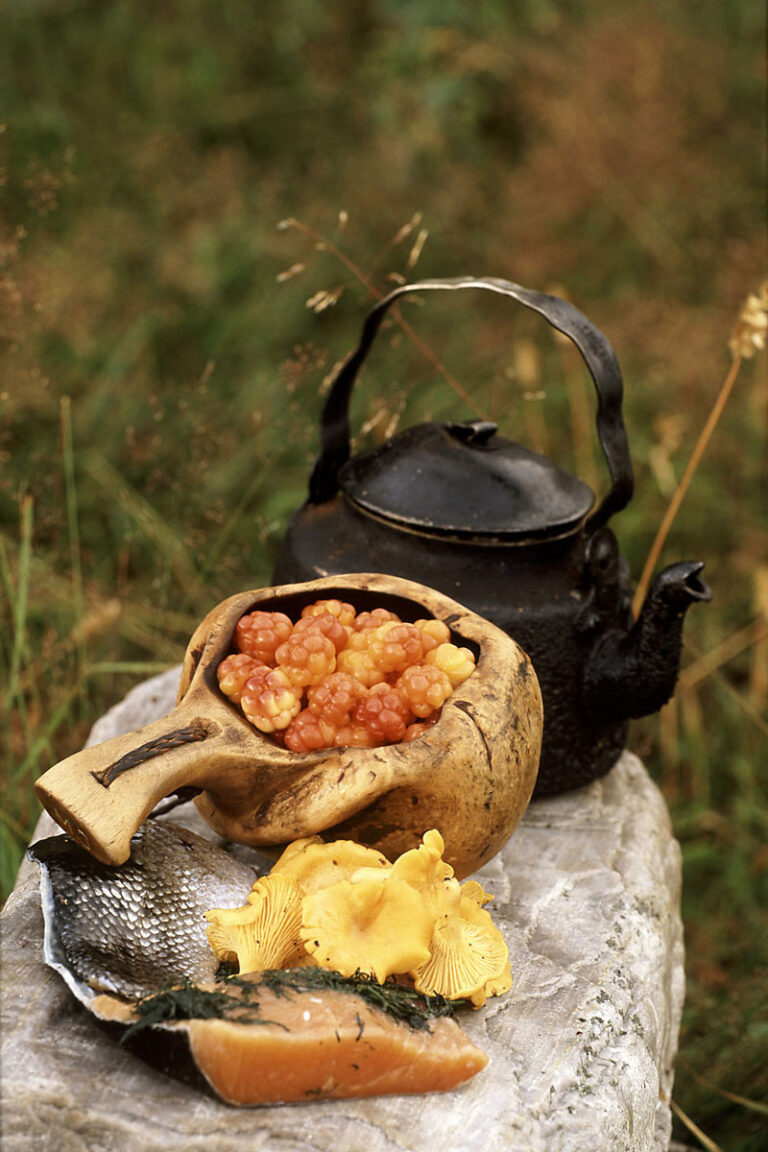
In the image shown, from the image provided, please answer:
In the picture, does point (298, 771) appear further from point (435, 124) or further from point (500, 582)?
point (435, 124)

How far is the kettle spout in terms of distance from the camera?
2.00 m

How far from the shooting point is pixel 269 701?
1670mm

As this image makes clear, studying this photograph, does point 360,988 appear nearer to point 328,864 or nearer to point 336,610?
point 328,864

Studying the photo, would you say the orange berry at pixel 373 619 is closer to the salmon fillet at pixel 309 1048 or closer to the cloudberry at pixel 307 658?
the cloudberry at pixel 307 658

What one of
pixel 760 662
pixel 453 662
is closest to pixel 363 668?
pixel 453 662

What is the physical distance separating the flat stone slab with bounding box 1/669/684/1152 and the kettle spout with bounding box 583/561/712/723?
0.28m

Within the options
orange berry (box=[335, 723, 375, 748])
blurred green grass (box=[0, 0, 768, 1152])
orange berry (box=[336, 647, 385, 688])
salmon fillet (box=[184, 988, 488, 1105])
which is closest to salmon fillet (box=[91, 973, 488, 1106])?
salmon fillet (box=[184, 988, 488, 1105])

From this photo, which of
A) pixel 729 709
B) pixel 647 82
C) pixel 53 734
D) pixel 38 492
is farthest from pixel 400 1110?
pixel 647 82

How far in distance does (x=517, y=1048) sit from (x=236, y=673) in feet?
2.37

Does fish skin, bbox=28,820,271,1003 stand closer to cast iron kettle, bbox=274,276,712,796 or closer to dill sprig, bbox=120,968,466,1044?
dill sprig, bbox=120,968,466,1044

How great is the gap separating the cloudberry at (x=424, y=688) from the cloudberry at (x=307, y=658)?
0.13m

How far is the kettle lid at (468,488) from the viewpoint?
205 centimetres

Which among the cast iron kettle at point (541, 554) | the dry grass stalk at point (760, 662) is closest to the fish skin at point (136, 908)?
the cast iron kettle at point (541, 554)

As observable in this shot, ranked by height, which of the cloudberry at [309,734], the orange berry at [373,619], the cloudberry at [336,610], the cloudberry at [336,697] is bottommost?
the cloudberry at [309,734]
